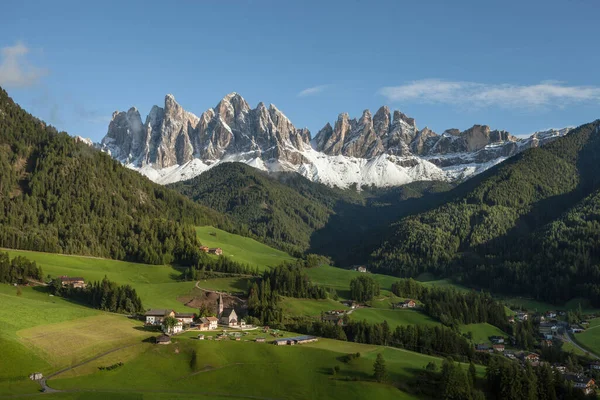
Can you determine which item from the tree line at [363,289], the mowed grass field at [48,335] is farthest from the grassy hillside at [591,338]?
the mowed grass field at [48,335]

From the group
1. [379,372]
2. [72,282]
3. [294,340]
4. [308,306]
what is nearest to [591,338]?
[308,306]

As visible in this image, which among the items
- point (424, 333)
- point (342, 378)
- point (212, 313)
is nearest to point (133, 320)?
point (212, 313)

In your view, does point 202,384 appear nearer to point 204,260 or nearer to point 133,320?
point 133,320

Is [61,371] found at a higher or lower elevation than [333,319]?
lower

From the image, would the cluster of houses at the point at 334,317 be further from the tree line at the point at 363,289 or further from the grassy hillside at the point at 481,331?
the grassy hillside at the point at 481,331

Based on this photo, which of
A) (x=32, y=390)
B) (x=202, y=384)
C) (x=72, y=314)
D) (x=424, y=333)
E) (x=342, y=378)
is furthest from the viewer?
(x=424, y=333)

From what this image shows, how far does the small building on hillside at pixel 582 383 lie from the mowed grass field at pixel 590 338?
4388 centimetres

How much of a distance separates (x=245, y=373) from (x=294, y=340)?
2067 cm

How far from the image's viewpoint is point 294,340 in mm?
115250

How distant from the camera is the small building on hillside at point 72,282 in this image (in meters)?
146

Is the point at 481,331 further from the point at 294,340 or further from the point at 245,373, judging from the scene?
the point at 245,373

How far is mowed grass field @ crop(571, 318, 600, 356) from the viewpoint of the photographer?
15546 cm

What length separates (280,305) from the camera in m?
157

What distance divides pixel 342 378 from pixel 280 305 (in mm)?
61034
